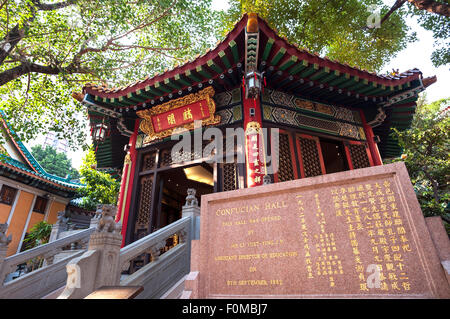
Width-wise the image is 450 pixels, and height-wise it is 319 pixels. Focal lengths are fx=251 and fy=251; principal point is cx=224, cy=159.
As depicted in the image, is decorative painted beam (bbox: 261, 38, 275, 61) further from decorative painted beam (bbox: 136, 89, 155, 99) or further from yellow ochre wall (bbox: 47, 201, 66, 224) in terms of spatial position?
yellow ochre wall (bbox: 47, 201, 66, 224)

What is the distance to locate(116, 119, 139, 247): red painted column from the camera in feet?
24.0

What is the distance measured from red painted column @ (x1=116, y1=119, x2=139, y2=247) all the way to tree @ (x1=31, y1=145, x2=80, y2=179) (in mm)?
35389

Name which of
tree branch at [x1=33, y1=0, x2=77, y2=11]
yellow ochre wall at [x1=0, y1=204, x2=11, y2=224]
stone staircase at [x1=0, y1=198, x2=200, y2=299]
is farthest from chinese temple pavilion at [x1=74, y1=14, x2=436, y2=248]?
yellow ochre wall at [x1=0, y1=204, x2=11, y2=224]

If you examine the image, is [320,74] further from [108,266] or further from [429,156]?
[108,266]

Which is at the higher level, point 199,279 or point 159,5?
point 159,5

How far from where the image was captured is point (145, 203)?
7.46m

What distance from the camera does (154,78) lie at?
681 cm

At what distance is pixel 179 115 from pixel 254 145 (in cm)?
276

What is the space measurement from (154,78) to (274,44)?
3.27 metres

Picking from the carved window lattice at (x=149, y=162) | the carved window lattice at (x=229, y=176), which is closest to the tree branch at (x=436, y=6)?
the carved window lattice at (x=229, y=176)

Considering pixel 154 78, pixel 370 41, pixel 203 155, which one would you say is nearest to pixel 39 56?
pixel 154 78

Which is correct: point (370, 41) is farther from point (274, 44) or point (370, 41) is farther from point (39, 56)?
point (39, 56)
